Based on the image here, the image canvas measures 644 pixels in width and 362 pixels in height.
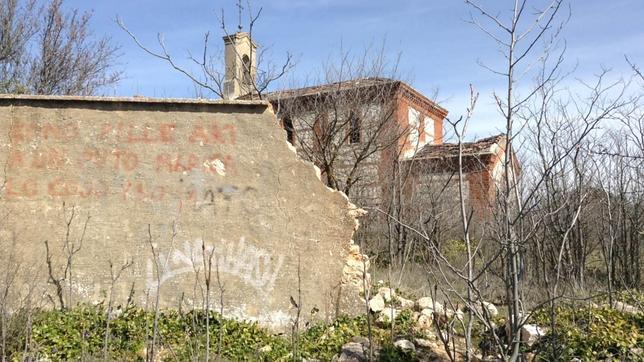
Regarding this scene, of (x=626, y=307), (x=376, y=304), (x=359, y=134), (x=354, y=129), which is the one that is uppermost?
(x=354, y=129)

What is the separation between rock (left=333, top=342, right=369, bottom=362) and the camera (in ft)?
16.6

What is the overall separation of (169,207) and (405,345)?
274 centimetres

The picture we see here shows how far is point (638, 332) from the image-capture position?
5.73 metres

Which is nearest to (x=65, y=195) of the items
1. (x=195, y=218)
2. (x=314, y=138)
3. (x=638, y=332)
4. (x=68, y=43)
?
(x=195, y=218)

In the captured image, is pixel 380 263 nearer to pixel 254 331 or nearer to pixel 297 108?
pixel 297 108

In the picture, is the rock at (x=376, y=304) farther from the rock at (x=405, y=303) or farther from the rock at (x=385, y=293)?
the rock at (x=405, y=303)

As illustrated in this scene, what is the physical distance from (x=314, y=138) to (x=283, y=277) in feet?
22.3

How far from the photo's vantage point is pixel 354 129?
12.7m

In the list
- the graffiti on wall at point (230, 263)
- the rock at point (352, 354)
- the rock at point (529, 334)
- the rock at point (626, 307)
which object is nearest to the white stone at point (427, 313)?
the rock at point (529, 334)

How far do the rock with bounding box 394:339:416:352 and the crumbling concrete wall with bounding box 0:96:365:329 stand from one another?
0.83 meters

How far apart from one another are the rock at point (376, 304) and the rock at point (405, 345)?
87 cm

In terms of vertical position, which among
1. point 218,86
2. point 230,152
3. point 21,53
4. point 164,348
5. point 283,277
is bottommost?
point 164,348

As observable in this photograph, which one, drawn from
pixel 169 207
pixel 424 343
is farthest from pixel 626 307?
pixel 169 207

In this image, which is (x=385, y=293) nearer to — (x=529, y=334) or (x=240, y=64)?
(x=529, y=334)
